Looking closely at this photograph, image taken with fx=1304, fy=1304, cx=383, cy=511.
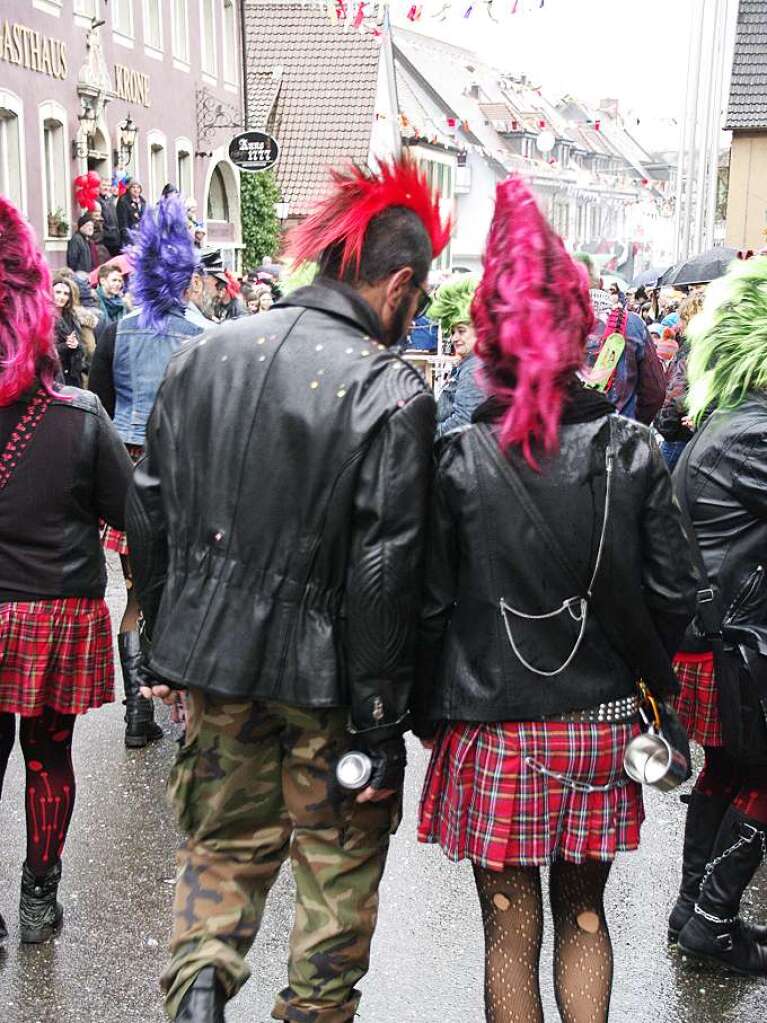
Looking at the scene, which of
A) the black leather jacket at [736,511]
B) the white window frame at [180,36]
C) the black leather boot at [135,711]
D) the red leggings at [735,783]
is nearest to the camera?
the black leather jacket at [736,511]

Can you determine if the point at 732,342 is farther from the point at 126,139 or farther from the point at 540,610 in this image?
the point at 126,139

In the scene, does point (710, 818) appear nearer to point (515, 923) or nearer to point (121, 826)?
point (515, 923)

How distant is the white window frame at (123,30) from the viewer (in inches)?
788

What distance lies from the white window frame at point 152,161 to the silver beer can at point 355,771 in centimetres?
2019

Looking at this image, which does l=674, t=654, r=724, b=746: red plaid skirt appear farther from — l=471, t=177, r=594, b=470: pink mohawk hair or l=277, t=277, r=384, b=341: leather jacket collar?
l=277, t=277, r=384, b=341: leather jacket collar

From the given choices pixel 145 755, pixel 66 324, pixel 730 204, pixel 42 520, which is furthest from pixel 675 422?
pixel 730 204

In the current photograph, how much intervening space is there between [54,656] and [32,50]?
14.9 m

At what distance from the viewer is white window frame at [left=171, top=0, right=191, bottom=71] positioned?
23359mm

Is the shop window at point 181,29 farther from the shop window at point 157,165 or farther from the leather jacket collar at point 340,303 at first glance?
the leather jacket collar at point 340,303

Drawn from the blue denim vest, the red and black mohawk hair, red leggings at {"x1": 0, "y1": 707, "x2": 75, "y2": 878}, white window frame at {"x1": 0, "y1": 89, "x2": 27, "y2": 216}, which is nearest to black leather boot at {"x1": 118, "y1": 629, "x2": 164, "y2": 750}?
the blue denim vest

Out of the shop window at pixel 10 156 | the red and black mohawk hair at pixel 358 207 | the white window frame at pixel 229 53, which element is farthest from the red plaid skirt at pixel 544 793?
the white window frame at pixel 229 53

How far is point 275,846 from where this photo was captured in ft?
9.83

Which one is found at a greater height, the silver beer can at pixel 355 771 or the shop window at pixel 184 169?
the shop window at pixel 184 169

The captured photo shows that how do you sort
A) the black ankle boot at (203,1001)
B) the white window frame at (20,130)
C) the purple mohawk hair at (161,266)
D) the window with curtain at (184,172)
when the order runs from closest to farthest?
the black ankle boot at (203,1001) → the purple mohawk hair at (161,266) → the white window frame at (20,130) → the window with curtain at (184,172)
